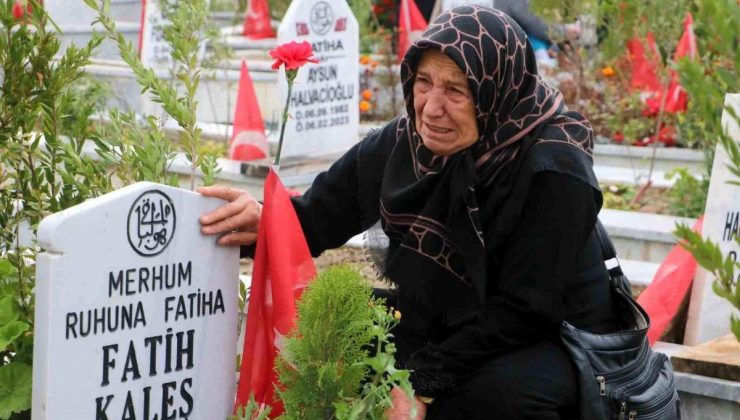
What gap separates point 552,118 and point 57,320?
128 cm

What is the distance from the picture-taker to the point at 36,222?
10.1 feet

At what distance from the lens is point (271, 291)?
310cm

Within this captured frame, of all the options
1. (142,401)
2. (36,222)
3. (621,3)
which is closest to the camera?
(142,401)

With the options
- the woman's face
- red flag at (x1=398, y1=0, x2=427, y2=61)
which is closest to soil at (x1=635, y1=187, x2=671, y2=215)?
red flag at (x1=398, y1=0, x2=427, y2=61)

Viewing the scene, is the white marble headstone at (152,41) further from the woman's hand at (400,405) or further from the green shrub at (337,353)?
the green shrub at (337,353)

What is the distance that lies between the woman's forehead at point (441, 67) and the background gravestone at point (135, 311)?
0.61 metres

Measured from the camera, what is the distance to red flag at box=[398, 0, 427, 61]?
387 inches

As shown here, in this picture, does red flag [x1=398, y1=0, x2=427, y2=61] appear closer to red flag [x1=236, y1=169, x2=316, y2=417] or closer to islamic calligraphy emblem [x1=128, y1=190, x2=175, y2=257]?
red flag [x1=236, y1=169, x2=316, y2=417]

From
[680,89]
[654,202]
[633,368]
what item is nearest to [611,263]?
[633,368]

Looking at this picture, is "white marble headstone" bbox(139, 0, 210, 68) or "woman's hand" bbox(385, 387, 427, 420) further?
"white marble headstone" bbox(139, 0, 210, 68)

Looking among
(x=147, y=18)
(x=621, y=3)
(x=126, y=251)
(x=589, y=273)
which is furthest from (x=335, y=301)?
(x=147, y=18)

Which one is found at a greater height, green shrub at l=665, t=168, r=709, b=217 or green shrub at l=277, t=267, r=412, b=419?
green shrub at l=277, t=267, r=412, b=419

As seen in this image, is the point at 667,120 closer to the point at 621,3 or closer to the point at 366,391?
the point at 621,3

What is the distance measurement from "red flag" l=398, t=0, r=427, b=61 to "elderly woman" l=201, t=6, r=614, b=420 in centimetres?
670
